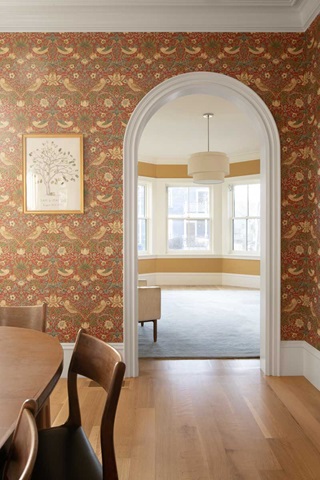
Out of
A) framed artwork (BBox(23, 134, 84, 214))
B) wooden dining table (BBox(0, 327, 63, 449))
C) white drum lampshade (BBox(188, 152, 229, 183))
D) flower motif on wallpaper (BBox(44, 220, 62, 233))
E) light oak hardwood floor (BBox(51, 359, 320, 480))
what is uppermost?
white drum lampshade (BBox(188, 152, 229, 183))

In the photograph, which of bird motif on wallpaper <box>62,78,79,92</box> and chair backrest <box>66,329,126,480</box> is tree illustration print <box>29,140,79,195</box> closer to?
bird motif on wallpaper <box>62,78,79,92</box>

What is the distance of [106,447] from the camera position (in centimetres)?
137

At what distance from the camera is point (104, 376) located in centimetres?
154

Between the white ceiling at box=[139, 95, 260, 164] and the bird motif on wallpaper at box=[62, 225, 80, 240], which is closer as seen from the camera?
the bird motif on wallpaper at box=[62, 225, 80, 240]

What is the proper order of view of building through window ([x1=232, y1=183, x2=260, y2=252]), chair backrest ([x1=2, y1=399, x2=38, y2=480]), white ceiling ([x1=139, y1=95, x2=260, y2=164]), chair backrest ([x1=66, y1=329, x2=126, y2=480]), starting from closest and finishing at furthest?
chair backrest ([x1=2, y1=399, x2=38, y2=480])
chair backrest ([x1=66, y1=329, x2=126, y2=480])
white ceiling ([x1=139, y1=95, x2=260, y2=164])
view of building through window ([x1=232, y1=183, x2=260, y2=252])

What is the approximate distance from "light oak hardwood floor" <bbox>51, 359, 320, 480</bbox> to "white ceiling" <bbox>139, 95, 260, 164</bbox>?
9.24 feet

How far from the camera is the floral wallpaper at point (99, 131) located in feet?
12.4

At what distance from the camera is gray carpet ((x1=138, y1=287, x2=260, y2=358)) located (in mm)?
4535

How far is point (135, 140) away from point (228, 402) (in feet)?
7.40

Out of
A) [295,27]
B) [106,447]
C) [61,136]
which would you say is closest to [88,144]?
[61,136]

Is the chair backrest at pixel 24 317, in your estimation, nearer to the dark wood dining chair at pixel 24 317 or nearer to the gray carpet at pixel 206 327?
the dark wood dining chair at pixel 24 317

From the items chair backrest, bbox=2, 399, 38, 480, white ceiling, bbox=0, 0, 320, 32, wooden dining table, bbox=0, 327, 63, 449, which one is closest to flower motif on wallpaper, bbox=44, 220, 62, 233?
white ceiling, bbox=0, 0, 320, 32

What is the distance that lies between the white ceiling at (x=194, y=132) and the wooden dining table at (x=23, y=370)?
12.1ft

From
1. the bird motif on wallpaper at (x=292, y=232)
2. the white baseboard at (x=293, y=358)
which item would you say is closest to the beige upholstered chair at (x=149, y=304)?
the white baseboard at (x=293, y=358)
